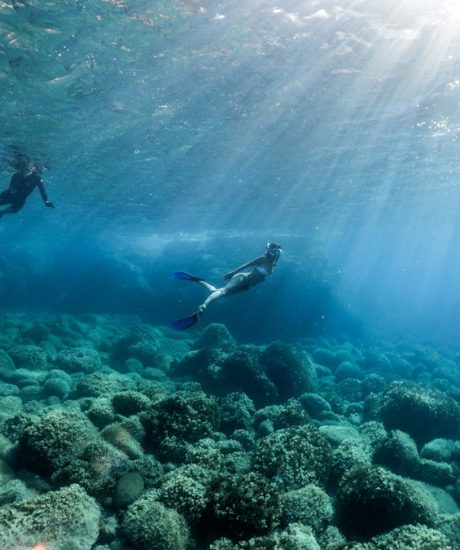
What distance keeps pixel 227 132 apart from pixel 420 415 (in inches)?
552

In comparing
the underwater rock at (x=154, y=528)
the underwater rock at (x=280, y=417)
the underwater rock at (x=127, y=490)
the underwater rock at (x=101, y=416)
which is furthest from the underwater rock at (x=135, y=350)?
the underwater rock at (x=154, y=528)

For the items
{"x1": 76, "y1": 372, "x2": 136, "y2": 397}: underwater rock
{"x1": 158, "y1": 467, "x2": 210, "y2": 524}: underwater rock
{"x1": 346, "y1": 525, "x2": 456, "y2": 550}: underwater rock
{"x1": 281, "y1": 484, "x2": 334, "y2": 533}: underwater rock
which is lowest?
{"x1": 76, "y1": 372, "x2": 136, "y2": 397}: underwater rock

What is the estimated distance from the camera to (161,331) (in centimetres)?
2481

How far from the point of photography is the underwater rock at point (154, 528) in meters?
4.69

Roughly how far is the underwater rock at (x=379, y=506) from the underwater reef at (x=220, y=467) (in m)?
0.02

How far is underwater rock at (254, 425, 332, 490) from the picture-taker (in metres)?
Answer: 6.79

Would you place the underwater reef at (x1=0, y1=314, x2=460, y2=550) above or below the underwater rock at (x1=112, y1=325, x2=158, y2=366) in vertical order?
above

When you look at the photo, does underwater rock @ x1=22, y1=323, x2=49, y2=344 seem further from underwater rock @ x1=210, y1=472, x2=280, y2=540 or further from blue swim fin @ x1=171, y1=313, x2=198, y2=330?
underwater rock @ x1=210, y1=472, x2=280, y2=540

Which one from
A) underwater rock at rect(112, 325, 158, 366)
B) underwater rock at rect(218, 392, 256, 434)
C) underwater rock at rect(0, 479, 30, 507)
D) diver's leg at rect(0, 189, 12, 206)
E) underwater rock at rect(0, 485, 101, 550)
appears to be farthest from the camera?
underwater rock at rect(112, 325, 158, 366)

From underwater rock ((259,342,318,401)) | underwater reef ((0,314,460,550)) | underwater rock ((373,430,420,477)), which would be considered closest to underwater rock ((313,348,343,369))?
underwater rock ((259,342,318,401))

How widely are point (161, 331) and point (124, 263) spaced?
41.7 ft

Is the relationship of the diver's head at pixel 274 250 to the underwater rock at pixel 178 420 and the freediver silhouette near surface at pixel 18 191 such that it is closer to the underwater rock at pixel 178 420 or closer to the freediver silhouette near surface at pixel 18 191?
the underwater rock at pixel 178 420

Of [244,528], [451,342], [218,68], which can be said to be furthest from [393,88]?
[451,342]

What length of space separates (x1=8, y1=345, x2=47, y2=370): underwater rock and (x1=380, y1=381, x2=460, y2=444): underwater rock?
11540 millimetres
